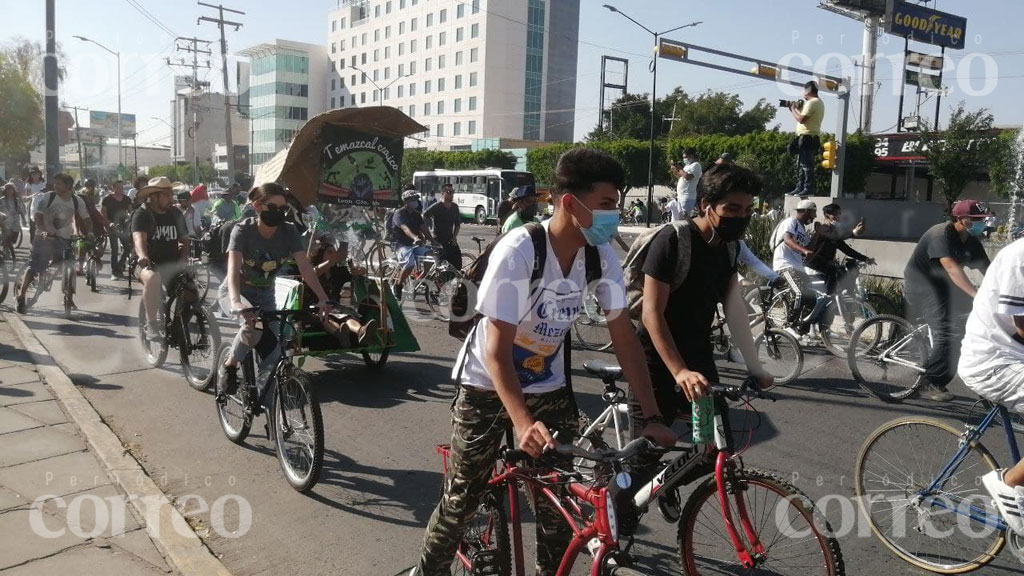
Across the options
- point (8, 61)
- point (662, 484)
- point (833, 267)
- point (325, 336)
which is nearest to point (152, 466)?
point (325, 336)

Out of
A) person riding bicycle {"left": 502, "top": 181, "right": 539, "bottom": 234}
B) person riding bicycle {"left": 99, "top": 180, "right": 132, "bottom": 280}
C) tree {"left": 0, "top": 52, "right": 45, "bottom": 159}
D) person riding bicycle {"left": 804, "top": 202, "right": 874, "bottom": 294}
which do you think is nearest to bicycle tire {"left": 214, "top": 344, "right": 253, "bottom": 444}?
person riding bicycle {"left": 502, "top": 181, "right": 539, "bottom": 234}

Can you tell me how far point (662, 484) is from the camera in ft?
10.3

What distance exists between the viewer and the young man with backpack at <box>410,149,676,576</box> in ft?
8.80

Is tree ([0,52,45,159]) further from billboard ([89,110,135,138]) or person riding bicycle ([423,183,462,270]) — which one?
billboard ([89,110,135,138])

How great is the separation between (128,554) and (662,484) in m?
2.59

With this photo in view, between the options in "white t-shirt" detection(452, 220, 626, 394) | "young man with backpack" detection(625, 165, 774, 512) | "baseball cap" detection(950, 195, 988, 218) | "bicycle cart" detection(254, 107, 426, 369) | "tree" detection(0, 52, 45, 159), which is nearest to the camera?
"white t-shirt" detection(452, 220, 626, 394)

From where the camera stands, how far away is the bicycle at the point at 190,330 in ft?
23.7

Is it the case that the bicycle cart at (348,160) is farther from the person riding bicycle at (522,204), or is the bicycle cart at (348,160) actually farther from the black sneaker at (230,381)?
the black sneaker at (230,381)

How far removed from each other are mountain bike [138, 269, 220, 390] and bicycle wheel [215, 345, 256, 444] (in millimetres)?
1293

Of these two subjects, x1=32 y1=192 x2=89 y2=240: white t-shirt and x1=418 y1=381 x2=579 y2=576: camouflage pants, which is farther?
x1=32 y1=192 x2=89 y2=240: white t-shirt

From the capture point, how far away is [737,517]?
294 centimetres

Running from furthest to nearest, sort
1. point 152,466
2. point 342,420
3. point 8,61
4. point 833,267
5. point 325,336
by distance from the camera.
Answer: point 8,61, point 833,267, point 325,336, point 342,420, point 152,466

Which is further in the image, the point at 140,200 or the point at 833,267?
the point at 833,267

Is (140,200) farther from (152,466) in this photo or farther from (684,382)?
(684,382)
